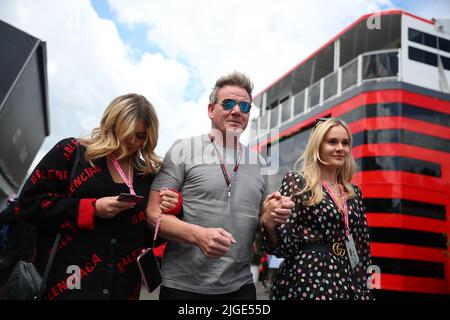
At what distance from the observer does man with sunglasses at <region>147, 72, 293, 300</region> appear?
187 cm

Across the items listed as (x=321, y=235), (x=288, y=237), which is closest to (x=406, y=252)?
(x=321, y=235)

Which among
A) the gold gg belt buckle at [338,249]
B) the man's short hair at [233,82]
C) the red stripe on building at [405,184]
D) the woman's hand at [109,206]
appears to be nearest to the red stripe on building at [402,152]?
the red stripe on building at [405,184]

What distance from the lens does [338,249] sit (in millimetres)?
2176

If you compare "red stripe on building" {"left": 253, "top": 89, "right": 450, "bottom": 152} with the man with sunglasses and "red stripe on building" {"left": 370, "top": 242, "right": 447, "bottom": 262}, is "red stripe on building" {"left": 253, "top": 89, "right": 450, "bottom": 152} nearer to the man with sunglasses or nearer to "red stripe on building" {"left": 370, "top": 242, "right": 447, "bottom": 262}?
"red stripe on building" {"left": 370, "top": 242, "right": 447, "bottom": 262}

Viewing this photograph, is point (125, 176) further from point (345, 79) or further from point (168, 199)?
point (345, 79)

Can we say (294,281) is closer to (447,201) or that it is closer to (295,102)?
(447,201)

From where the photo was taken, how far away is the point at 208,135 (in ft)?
7.59

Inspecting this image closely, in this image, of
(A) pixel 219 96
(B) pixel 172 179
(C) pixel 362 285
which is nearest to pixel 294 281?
(C) pixel 362 285

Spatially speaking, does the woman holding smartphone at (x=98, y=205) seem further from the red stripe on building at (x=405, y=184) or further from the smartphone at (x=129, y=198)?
the red stripe on building at (x=405, y=184)

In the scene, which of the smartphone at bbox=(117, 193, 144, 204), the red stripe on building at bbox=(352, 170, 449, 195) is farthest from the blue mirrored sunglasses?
the red stripe on building at bbox=(352, 170, 449, 195)

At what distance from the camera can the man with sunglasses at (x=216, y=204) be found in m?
1.87

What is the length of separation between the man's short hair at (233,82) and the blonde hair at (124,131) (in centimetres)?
44

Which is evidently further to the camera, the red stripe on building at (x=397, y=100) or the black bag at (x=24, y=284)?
the red stripe on building at (x=397, y=100)
